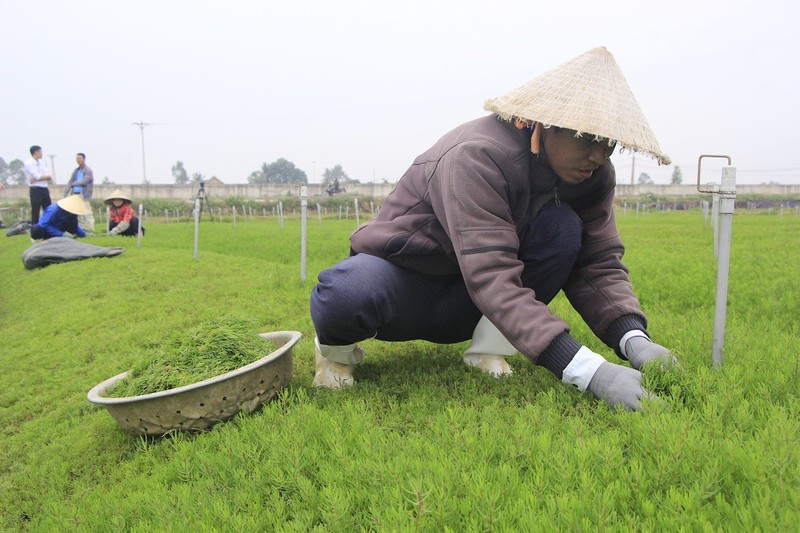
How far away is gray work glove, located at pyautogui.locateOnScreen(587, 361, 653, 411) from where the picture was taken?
2025 millimetres

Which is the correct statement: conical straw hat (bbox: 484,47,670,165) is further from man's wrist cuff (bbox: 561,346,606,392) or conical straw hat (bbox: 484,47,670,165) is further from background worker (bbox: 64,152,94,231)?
background worker (bbox: 64,152,94,231)

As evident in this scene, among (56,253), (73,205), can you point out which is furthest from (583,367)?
(73,205)

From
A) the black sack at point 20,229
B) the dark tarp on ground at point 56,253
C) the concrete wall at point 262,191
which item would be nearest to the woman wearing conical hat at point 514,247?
the dark tarp on ground at point 56,253

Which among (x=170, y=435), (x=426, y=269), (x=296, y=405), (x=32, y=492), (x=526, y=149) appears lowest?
(x=32, y=492)

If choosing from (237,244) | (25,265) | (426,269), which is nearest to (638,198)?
(237,244)

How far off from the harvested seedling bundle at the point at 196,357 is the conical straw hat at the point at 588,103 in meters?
1.51

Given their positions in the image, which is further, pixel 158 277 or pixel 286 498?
pixel 158 277

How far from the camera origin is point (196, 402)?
237cm

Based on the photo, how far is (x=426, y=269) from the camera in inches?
103

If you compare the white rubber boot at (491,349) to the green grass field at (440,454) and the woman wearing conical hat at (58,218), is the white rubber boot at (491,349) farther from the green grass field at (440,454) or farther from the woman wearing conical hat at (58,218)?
the woman wearing conical hat at (58,218)

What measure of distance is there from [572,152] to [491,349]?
104 cm

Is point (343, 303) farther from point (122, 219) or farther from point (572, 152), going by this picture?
point (122, 219)

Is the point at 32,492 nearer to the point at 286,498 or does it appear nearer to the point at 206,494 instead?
the point at 206,494

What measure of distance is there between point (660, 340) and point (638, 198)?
48.5 m
